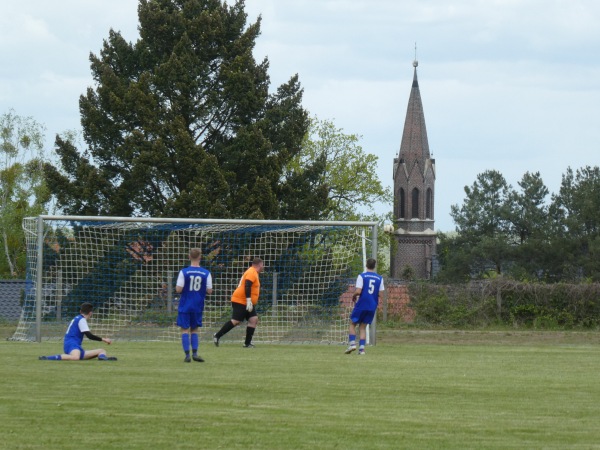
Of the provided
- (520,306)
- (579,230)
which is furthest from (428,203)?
(520,306)

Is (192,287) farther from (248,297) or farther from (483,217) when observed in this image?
(483,217)

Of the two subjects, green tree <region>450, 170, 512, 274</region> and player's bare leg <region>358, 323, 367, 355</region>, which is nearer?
player's bare leg <region>358, 323, 367, 355</region>

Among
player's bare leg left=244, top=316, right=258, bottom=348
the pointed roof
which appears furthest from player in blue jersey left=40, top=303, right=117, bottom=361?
the pointed roof

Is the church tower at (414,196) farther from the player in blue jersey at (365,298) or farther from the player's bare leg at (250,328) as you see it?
the player in blue jersey at (365,298)

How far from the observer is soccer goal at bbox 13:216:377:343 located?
27203 mm

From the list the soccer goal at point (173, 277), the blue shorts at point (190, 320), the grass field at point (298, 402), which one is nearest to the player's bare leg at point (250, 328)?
the grass field at point (298, 402)

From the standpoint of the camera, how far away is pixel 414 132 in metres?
124

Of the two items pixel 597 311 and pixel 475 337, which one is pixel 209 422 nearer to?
pixel 475 337

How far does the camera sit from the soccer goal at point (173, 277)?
2720 centimetres

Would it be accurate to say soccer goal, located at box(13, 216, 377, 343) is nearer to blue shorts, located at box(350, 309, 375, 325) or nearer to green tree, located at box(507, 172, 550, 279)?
blue shorts, located at box(350, 309, 375, 325)

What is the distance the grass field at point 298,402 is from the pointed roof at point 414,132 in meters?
105

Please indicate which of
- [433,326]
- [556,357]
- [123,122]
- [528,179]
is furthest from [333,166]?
[556,357]

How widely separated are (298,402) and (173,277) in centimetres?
1795

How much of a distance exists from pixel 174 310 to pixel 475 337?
28.1ft
